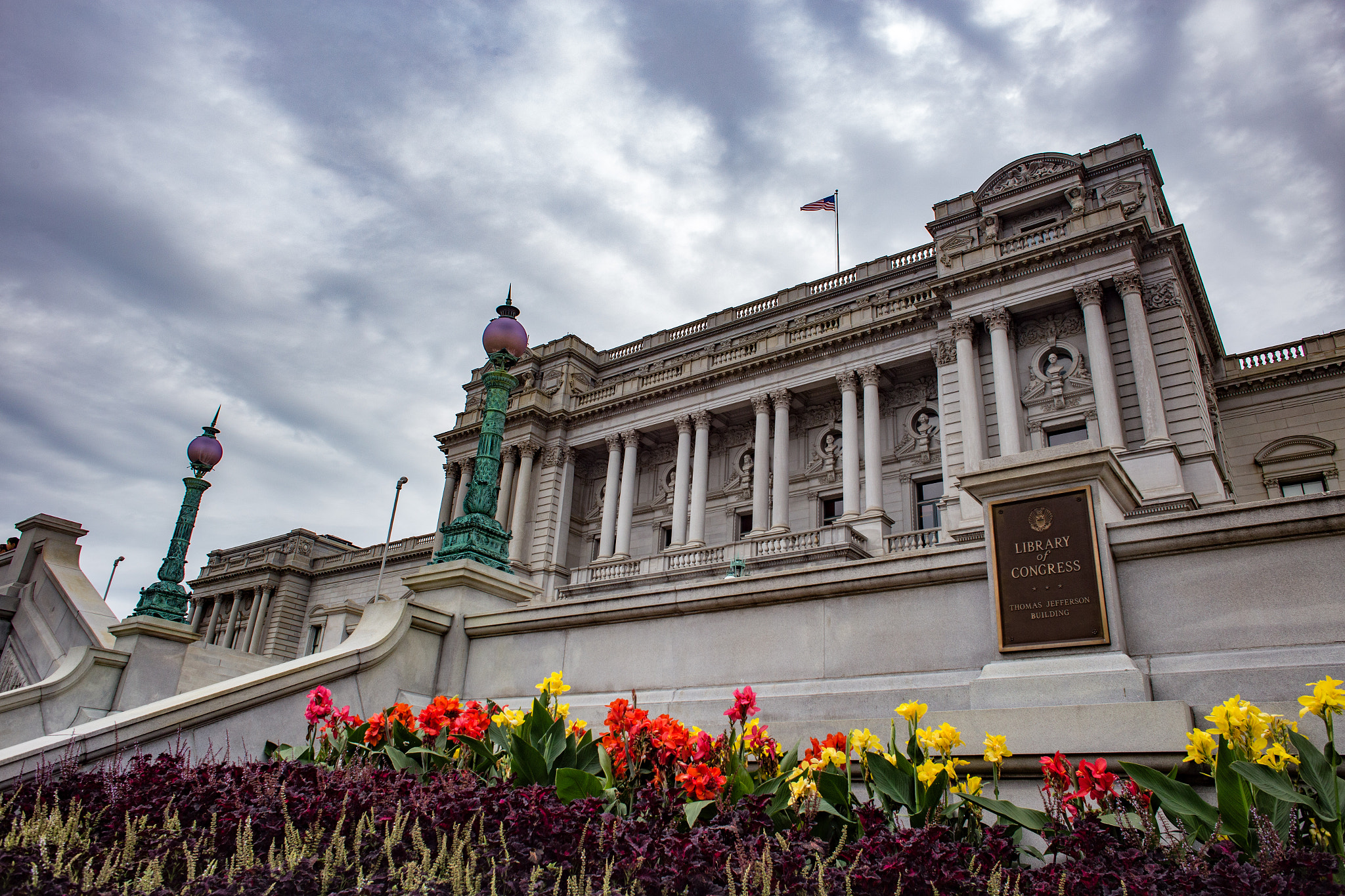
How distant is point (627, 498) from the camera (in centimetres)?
3997

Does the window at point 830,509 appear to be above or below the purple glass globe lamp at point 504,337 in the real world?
above

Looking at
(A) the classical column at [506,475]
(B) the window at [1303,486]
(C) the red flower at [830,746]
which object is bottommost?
(C) the red flower at [830,746]

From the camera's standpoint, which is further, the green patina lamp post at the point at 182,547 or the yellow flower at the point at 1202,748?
the green patina lamp post at the point at 182,547

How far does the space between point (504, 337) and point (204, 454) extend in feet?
27.2

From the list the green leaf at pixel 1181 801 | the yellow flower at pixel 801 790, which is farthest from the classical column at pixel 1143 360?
the yellow flower at pixel 801 790

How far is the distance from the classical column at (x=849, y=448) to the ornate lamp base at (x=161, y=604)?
2323 cm

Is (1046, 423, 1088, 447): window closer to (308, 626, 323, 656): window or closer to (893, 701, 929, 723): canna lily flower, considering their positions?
(893, 701, 929, 723): canna lily flower

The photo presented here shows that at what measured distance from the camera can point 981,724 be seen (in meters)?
5.96

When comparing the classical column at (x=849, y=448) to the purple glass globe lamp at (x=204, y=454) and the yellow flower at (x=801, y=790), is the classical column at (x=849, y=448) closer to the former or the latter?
the purple glass globe lamp at (x=204, y=454)

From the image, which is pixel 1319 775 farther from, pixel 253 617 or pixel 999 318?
pixel 253 617

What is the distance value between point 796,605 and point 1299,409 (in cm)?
3120

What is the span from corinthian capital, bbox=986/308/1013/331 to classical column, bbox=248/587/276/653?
52321 mm

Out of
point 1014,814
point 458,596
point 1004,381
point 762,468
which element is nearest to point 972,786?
point 1014,814

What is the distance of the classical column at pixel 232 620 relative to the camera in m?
61.8
